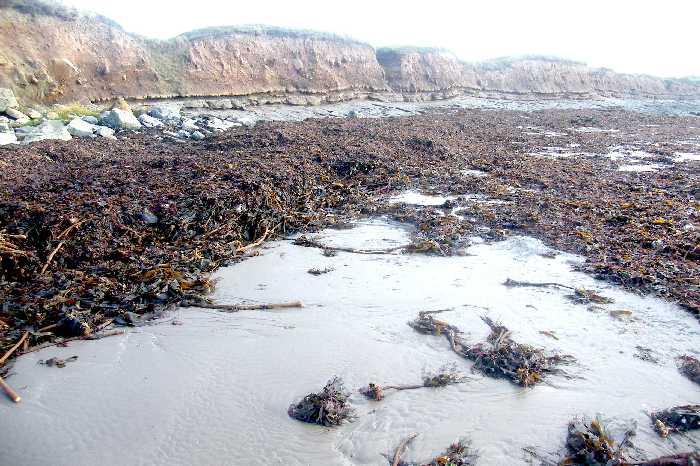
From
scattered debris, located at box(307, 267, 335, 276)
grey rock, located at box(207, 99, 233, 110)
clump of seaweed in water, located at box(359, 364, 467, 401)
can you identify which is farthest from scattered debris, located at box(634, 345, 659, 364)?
grey rock, located at box(207, 99, 233, 110)

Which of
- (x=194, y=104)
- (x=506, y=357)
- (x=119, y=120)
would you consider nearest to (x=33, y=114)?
(x=119, y=120)

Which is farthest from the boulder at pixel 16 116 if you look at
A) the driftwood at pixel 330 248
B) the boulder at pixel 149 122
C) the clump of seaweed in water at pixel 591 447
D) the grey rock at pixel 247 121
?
the clump of seaweed in water at pixel 591 447

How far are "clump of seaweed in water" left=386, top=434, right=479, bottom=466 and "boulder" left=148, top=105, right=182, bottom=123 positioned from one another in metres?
14.3

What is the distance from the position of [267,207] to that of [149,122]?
9502 millimetres

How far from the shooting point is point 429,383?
3.30 meters

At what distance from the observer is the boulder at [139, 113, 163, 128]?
14.1 m

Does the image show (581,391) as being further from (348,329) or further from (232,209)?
(232,209)

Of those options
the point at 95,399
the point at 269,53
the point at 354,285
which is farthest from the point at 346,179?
the point at 269,53

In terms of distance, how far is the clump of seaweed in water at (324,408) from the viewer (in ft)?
9.57

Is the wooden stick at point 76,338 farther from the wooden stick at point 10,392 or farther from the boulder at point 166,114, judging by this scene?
the boulder at point 166,114

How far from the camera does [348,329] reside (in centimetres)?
409

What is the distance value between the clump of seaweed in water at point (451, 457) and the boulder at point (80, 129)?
1252 cm

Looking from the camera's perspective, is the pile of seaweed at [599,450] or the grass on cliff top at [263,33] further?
the grass on cliff top at [263,33]

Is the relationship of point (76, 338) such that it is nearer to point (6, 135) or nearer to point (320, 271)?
point (320, 271)
